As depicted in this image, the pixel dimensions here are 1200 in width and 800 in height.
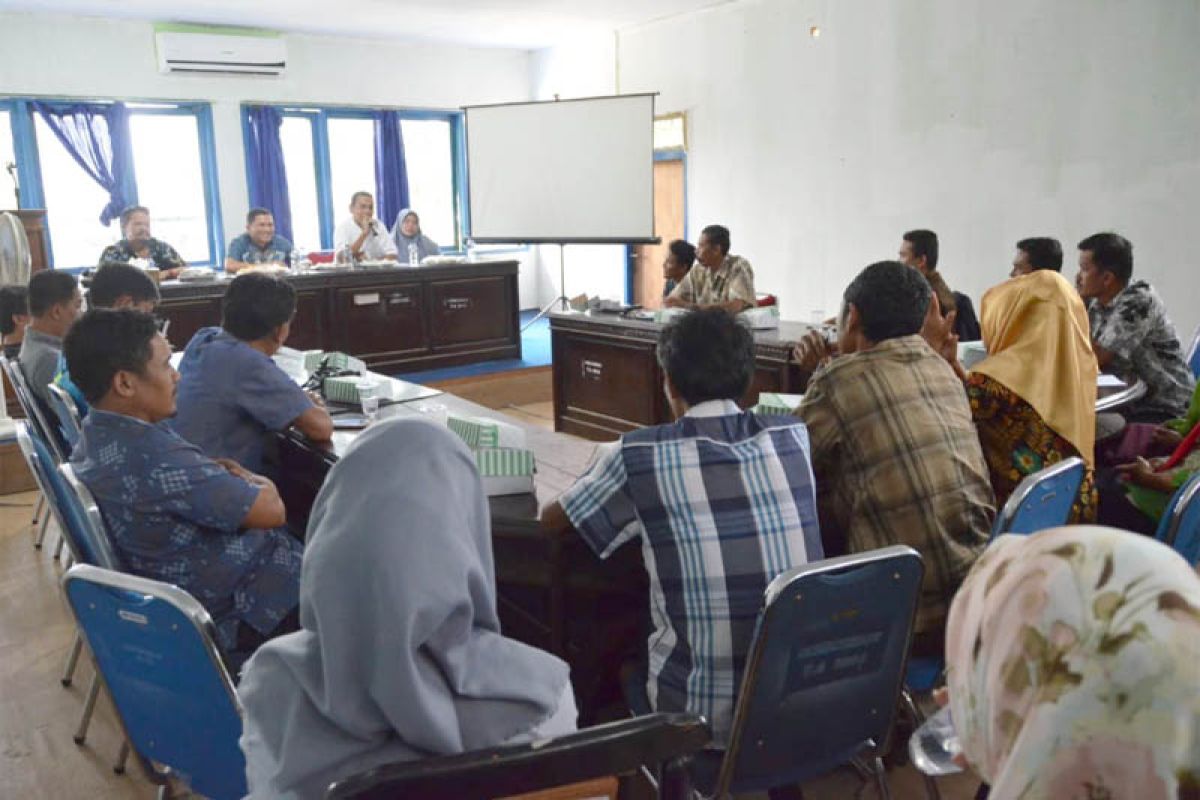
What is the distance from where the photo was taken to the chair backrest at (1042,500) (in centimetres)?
165

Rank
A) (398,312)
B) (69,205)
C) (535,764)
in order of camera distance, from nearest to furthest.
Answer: (535,764)
(398,312)
(69,205)

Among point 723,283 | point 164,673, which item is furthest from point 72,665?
point 723,283

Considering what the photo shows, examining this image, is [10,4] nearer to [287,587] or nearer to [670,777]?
[287,587]

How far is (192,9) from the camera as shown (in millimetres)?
7117

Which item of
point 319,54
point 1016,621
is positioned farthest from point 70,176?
point 1016,621

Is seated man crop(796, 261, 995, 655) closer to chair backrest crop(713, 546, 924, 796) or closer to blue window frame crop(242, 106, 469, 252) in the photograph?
chair backrest crop(713, 546, 924, 796)

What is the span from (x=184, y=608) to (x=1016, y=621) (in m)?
1.22

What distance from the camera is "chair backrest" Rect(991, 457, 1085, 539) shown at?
165 centimetres

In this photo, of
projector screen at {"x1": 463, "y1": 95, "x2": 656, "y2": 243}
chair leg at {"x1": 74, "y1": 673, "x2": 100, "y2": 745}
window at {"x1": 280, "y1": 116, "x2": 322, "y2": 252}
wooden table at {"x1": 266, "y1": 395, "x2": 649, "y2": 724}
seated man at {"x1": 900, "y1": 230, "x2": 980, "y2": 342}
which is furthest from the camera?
window at {"x1": 280, "y1": 116, "x2": 322, "y2": 252}

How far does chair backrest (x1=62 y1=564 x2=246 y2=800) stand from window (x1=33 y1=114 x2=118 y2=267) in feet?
23.4

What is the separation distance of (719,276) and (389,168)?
506cm

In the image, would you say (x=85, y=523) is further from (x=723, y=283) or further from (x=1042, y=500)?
(x=723, y=283)

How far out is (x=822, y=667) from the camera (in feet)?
4.84

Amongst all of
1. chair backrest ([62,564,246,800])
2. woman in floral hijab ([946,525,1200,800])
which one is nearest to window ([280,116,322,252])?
chair backrest ([62,564,246,800])
